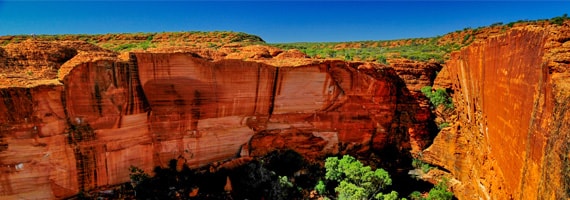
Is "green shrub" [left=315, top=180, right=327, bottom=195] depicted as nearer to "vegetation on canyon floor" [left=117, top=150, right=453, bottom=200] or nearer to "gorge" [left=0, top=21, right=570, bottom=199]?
"vegetation on canyon floor" [left=117, top=150, right=453, bottom=200]

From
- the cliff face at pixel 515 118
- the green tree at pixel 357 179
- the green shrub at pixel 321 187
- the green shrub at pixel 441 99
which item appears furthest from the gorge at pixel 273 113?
the green shrub at pixel 321 187

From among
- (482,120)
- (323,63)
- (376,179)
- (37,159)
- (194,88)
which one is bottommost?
(376,179)

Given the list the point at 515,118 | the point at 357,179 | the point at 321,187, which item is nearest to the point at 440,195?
the point at 357,179

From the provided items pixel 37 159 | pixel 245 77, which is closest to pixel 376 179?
pixel 245 77

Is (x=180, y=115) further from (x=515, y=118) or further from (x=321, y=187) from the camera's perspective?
(x=515, y=118)

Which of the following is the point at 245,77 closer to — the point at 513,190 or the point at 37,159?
the point at 37,159

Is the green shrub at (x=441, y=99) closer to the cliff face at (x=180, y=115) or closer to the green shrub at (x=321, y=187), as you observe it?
the cliff face at (x=180, y=115)
